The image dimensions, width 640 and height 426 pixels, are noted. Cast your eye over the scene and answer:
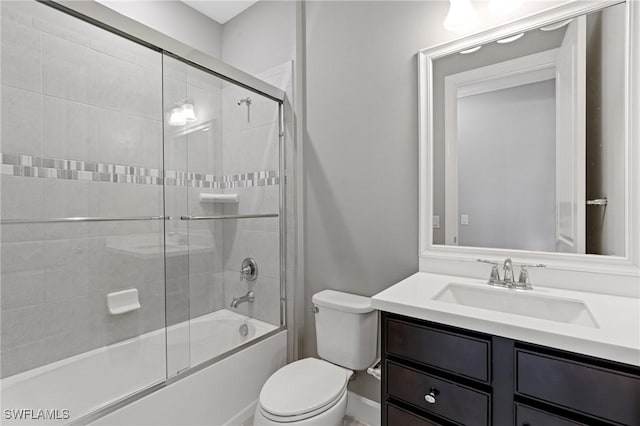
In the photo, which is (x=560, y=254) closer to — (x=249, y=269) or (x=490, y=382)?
(x=490, y=382)

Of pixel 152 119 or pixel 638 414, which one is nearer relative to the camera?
pixel 638 414

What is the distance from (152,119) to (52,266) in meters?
0.90

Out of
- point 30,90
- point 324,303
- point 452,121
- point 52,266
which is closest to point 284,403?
point 324,303

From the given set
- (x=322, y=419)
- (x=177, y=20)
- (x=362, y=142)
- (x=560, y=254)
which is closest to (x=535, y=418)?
(x=560, y=254)

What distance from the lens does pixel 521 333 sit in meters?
0.89

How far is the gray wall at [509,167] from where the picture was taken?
1.30 metres

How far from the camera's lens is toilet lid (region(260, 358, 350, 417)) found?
4.28 ft

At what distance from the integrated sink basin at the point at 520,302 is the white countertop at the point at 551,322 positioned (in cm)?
2

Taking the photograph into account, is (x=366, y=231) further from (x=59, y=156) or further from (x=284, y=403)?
(x=59, y=156)

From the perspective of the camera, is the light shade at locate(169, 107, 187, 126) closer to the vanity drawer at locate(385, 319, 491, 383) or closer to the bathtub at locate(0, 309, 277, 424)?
the bathtub at locate(0, 309, 277, 424)

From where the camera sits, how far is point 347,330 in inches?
65.0

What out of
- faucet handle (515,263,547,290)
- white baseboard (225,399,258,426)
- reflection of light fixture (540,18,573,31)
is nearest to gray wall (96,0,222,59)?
reflection of light fixture (540,18,573,31)

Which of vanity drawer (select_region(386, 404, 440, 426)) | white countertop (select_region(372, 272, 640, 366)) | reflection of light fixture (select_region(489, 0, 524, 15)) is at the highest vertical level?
reflection of light fixture (select_region(489, 0, 524, 15))

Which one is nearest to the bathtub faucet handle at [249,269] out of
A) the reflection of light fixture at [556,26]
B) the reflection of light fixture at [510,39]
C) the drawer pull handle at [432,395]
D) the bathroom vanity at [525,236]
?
the bathroom vanity at [525,236]
